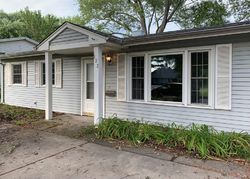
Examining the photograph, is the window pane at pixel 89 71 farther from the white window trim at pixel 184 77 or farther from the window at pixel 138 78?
the window at pixel 138 78

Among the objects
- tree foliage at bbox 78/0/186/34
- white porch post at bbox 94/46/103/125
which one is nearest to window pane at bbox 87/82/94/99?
white porch post at bbox 94/46/103/125

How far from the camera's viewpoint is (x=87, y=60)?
9.55 m

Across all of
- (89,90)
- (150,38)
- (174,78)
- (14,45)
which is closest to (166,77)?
(174,78)

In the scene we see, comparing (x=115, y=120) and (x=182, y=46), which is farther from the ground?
(x=182, y=46)

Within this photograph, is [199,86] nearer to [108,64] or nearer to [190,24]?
[108,64]

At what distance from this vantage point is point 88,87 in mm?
9664

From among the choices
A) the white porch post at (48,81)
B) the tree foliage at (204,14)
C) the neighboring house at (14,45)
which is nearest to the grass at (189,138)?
the white porch post at (48,81)

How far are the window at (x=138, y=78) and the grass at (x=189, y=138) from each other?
150 cm

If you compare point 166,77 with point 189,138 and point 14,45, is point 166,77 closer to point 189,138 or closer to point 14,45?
point 189,138

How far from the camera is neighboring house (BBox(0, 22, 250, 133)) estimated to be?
238 inches

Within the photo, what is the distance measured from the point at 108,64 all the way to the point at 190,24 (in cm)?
1448

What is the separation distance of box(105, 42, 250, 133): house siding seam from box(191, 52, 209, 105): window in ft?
1.08

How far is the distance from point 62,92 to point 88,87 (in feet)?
4.98

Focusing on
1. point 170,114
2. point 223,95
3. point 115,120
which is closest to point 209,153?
point 223,95
